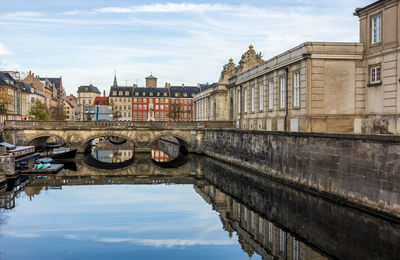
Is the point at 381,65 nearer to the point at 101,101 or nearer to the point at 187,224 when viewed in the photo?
the point at 187,224

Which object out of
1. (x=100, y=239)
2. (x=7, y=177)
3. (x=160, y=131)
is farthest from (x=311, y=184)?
(x=160, y=131)

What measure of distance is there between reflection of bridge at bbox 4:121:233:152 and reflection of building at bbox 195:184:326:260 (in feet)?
103

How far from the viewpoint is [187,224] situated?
1998cm

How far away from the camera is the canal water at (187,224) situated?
51.6 ft

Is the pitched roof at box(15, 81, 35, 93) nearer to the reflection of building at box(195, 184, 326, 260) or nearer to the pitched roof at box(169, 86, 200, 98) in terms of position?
the pitched roof at box(169, 86, 200, 98)

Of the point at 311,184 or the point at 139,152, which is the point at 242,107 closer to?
the point at 139,152

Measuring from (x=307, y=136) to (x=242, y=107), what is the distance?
23.2 meters

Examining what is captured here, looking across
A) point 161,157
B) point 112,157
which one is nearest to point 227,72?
point 161,157

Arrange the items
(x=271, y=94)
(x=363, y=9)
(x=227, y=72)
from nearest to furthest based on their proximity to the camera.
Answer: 1. (x=363, y=9)
2. (x=271, y=94)
3. (x=227, y=72)

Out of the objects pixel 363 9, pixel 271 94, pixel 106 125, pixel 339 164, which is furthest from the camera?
pixel 106 125

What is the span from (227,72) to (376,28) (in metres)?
39.7

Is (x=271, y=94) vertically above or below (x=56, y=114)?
above

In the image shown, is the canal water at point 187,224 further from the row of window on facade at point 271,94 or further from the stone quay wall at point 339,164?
the row of window on facade at point 271,94

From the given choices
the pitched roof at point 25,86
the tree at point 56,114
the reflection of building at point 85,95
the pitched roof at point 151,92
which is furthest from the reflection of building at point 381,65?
the reflection of building at point 85,95
